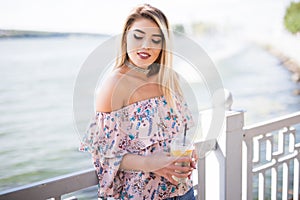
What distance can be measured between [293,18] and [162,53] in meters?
5.28

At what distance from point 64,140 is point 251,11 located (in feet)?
11.1

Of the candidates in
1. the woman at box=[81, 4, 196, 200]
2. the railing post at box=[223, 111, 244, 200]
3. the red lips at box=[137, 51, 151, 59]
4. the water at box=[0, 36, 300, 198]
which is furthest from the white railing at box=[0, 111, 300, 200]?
the water at box=[0, 36, 300, 198]

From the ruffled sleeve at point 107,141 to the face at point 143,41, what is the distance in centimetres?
17

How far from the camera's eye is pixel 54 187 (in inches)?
42.8

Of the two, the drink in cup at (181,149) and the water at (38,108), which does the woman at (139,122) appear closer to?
the drink in cup at (181,149)

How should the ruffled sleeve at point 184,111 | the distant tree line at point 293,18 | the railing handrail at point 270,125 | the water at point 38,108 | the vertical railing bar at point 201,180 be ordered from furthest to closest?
the distant tree line at point 293,18
the water at point 38,108
the railing handrail at point 270,125
the vertical railing bar at point 201,180
the ruffled sleeve at point 184,111

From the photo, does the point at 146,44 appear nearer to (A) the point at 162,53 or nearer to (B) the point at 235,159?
(A) the point at 162,53

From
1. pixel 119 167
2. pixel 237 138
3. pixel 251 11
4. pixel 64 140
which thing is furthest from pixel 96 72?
pixel 251 11

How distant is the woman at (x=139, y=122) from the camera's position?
1.05m

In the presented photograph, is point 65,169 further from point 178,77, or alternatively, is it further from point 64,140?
point 178,77

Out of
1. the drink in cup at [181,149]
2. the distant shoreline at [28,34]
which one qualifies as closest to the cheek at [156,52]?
the drink in cup at [181,149]

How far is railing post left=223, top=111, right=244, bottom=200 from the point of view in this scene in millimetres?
1571

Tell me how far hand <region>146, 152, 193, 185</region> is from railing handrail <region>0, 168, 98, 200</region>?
0.67 ft

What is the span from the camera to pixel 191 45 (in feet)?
3.61
